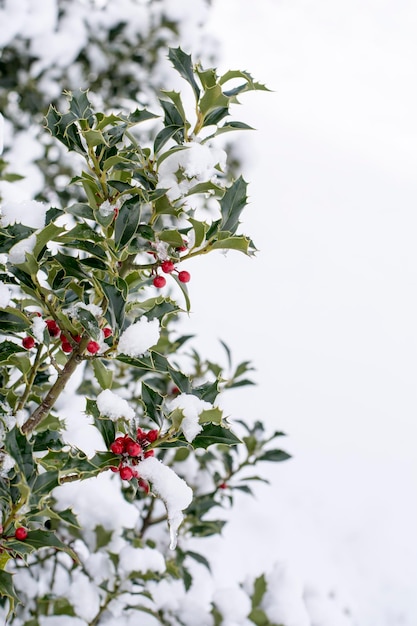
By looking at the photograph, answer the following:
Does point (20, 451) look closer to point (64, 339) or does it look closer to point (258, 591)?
point (64, 339)

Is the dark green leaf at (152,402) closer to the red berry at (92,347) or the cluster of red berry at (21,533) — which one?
the red berry at (92,347)

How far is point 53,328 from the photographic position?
2.73 feet

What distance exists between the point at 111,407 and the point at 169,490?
0.11 m

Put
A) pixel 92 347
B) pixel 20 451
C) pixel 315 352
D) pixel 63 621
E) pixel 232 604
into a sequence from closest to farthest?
pixel 20 451 < pixel 92 347 < pixel 63 621 < pixel 232 604 < pixel 315 352

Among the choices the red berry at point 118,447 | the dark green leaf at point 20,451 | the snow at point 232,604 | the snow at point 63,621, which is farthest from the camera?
the snow at point 232,604

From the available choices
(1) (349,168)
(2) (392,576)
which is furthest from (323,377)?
(1) (349,168)

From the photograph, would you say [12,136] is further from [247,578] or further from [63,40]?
[247,578]

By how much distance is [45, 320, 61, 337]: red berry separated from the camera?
832mm

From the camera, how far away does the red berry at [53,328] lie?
2.73ft

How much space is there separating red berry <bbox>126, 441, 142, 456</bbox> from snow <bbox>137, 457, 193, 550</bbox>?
0.01 meters

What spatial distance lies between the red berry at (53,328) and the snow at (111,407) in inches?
5.6

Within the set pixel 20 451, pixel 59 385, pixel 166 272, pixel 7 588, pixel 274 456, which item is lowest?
pixel 7 588

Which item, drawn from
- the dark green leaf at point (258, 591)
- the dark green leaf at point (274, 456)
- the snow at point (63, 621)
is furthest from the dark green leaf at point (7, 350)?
the dark green leaf at point (258, 591)

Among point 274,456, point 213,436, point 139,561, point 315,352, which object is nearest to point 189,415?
point 213,436
